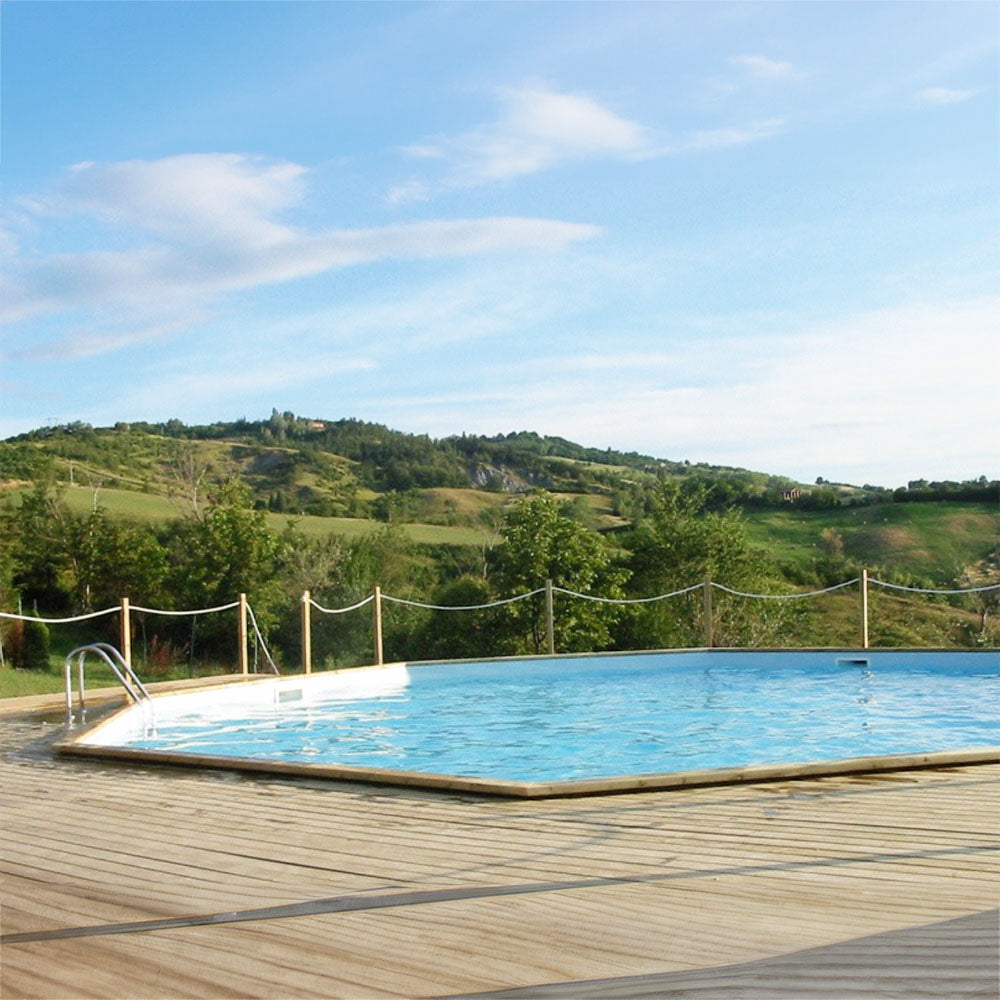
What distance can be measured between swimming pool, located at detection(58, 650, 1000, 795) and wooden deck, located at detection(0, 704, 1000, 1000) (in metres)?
0.53

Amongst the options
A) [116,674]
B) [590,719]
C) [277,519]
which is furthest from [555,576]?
[277,519]

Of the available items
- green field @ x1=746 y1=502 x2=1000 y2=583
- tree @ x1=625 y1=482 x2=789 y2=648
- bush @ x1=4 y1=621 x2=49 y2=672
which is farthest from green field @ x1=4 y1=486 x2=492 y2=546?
tree @ x1=625 y1=482 x2=789 y2=648

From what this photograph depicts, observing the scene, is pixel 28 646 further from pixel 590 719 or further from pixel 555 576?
pixel 590 719

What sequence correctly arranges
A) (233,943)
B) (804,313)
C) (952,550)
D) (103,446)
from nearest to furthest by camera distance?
(233,943), (804,313), (952,550), (103,446)

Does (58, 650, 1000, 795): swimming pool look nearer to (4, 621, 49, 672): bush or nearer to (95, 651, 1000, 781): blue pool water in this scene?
(95, 651, 1000, 781): blue pool water

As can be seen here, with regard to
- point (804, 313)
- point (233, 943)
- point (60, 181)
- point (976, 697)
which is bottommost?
point (976, 697)

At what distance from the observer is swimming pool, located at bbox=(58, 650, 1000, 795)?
673cm

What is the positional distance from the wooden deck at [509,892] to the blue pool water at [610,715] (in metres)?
2.71

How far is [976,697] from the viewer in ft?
31.4

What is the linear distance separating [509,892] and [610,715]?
246 inches

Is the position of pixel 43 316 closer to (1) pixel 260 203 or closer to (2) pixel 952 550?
(1) pixel 260 203

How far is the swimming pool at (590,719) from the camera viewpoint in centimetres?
673

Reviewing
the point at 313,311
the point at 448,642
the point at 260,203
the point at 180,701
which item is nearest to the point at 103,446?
the point at 313,311

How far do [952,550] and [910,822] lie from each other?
75.6 ft
